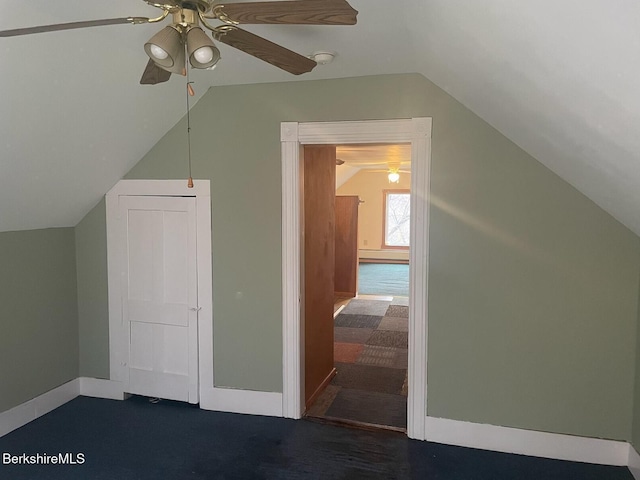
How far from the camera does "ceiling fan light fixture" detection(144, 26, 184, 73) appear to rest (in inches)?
66.2

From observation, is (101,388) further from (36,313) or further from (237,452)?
(237,452)

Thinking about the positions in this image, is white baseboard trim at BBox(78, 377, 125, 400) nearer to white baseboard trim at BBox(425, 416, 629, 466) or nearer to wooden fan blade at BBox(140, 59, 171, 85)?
white baseboard trim at BBox(425, 416, 629, 466)

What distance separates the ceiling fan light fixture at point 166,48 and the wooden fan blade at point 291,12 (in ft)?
0.55

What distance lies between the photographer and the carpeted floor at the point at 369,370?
148 inches

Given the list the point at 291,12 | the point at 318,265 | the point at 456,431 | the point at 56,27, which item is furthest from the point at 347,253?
the point at 56,27

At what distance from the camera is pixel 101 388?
4.01 meters

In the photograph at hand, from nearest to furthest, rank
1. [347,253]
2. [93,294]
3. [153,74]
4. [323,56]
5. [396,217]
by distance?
[153,74] → [323,56] → [93,294] → [347,253] → [396,217]

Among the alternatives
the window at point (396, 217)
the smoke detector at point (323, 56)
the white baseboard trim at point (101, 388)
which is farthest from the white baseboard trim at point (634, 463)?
the window at point (396, 217)

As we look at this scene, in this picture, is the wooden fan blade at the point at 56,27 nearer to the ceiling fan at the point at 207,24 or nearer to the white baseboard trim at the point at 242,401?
the ceiling fan at the point at 207,24

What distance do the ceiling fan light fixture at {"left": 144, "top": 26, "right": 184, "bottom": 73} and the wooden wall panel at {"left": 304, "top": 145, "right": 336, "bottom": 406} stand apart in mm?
1978

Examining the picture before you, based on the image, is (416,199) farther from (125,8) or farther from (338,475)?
(125,8)

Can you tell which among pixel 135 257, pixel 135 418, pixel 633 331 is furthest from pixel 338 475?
pixel 135 257

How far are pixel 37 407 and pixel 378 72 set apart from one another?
342 centimetres

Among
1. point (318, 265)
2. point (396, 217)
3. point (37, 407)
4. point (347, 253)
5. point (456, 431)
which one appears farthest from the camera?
point (396, 217)
